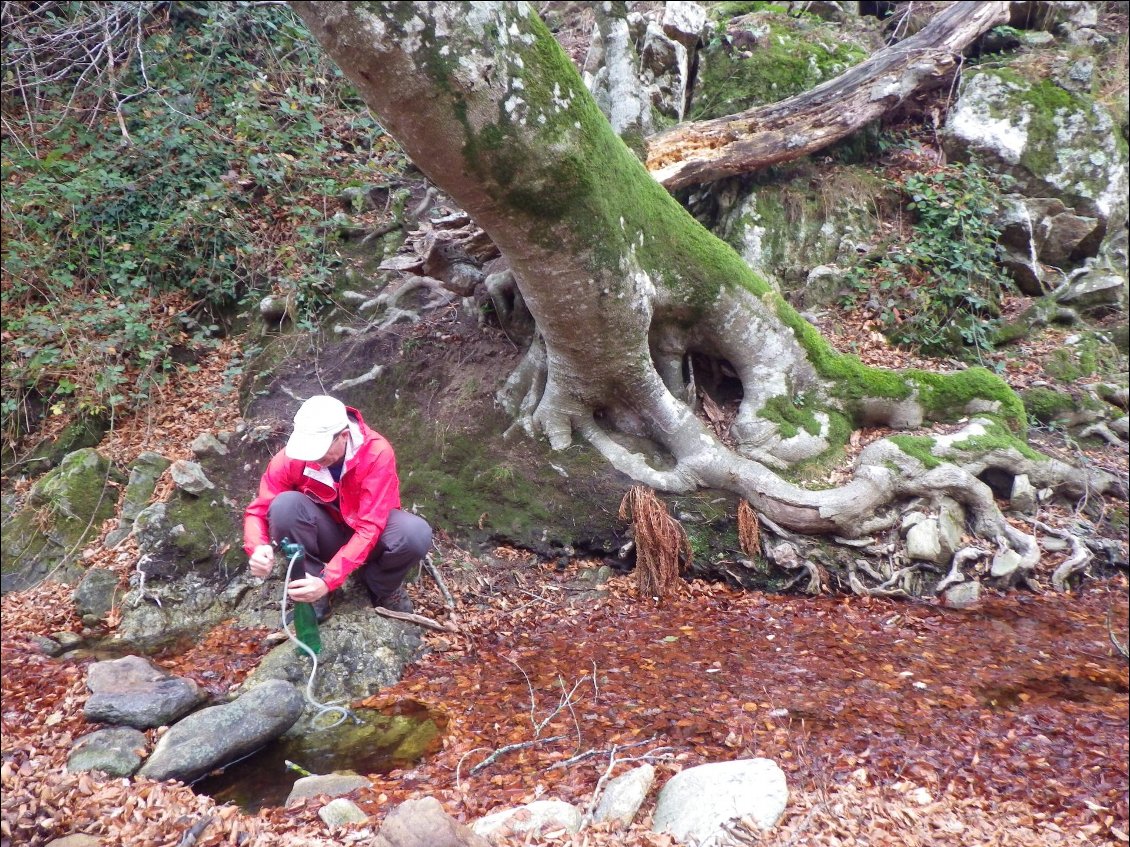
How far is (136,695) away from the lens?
143 inches

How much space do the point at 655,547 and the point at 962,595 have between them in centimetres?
205

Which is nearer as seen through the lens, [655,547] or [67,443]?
[655,547]

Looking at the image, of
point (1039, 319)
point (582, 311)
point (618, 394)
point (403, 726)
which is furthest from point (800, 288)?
point (403, 726)

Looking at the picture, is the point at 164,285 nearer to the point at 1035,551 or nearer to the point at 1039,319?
the point at 1035,551

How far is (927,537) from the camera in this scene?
16.0 ft

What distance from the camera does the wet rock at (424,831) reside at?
2.27 meters

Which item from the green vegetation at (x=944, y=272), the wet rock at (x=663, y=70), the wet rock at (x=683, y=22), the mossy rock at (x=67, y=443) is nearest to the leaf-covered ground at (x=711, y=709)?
the mossy rock at (x=67, y=443)

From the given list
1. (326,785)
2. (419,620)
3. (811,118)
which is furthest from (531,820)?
(811,118)

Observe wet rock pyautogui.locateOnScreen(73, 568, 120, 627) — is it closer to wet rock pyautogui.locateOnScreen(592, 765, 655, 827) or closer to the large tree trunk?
wet rock pyautogui.locateOnScreen(592, 765, 655, 827)

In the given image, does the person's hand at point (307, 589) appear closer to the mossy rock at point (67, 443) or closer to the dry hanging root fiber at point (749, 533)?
the dry hanging root fiber at point (749, 533)

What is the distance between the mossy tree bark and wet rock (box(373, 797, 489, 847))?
116 inches

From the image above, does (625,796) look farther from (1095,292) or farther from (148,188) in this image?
(148,188)

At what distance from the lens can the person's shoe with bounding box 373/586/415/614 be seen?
176 inches

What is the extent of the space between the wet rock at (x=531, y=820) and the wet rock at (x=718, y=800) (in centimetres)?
32
